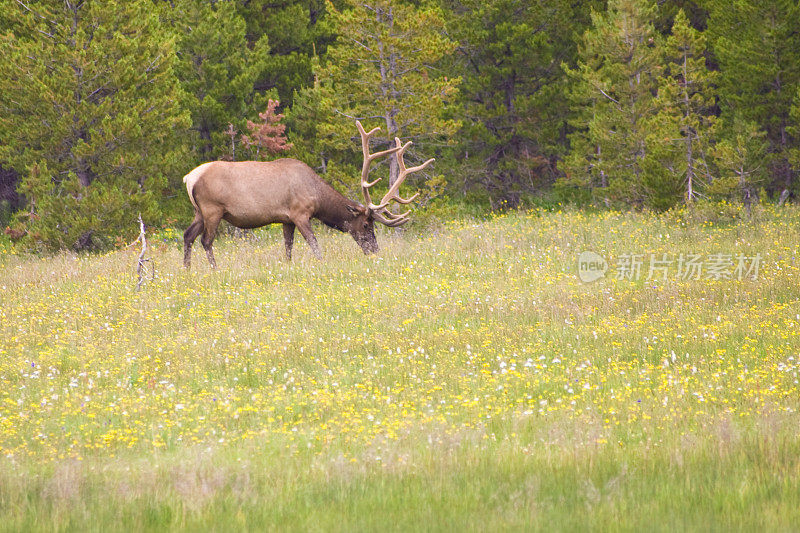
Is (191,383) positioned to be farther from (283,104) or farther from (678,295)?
(283,104)

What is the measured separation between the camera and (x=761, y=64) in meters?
21.8

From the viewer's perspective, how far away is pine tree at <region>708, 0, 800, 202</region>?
21594mm

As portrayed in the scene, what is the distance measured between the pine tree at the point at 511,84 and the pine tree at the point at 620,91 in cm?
156

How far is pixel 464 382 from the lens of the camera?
7.55 metres

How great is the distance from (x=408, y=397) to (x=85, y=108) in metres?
13.6

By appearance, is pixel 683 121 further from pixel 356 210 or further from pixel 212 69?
pixel 212 69

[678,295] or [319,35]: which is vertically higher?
[319,35]

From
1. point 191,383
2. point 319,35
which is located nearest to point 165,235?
point 319,35

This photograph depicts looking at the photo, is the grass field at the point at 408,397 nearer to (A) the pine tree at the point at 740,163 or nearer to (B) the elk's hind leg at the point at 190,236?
(B) the elk's hind leg at the point at 190,236

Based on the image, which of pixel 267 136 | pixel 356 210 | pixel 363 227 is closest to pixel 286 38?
pixel 267 136

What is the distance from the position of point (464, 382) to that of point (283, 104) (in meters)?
19.1

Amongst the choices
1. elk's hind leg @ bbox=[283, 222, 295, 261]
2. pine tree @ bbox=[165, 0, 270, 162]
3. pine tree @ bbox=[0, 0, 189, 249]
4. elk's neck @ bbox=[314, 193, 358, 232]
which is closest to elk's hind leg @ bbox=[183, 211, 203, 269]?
elk's hind leg @ bbox=[283, 222, 295, 261]

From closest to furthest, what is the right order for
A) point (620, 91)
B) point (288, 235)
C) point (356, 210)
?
point (288, 235)
point (356, 210)
point (620, 91)

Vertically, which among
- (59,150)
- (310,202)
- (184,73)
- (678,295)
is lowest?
(678,295)
